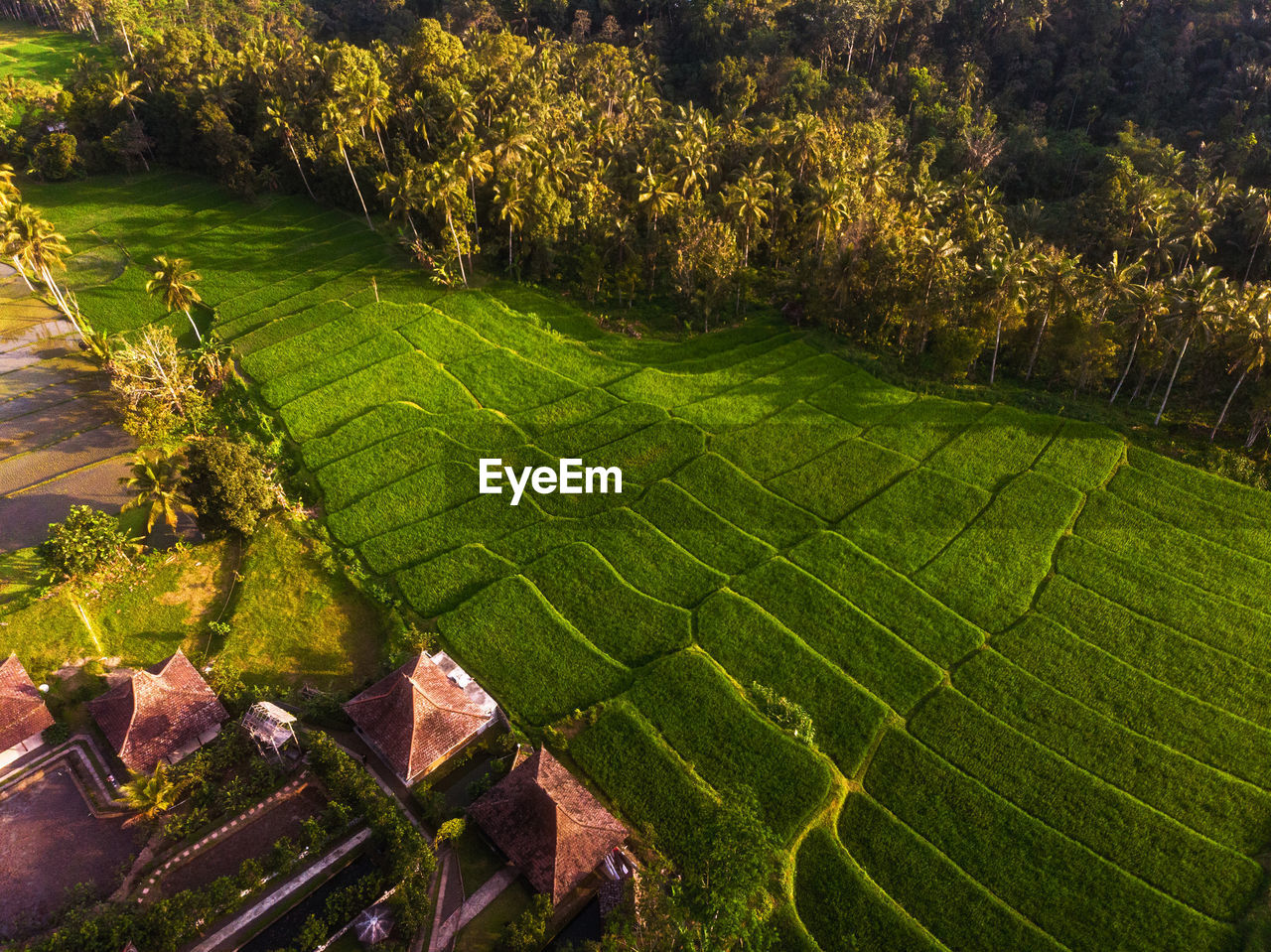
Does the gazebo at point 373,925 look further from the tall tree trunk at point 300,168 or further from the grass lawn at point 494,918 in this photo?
the tall tree trunk at point 300,168

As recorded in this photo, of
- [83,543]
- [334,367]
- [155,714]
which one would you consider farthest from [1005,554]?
[83,543]

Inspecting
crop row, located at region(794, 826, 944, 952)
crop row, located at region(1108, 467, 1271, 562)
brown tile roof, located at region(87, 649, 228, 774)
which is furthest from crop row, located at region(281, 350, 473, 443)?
crop row, located at region(1108, 467, 1271, 562)

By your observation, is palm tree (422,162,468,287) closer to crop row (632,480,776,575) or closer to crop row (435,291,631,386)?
crop row (435,291,631,386)

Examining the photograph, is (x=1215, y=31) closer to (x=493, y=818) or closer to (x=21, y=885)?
(x=493, y=818)

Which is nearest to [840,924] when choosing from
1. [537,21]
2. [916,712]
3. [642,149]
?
[916,712]

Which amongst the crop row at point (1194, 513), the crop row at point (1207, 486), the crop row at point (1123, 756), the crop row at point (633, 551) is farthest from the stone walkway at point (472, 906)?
the crop row at point (1207, 486)
